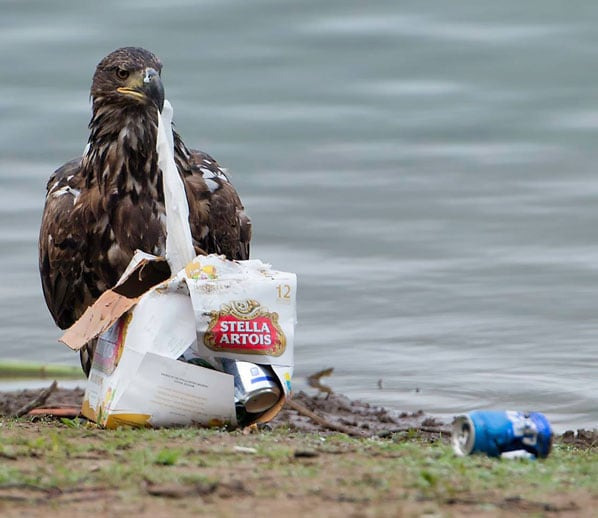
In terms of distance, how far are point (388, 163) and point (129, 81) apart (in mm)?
5944

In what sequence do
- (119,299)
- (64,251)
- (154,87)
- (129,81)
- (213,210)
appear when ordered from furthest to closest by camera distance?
(213,210) < (64,251) < (129,81) < (154,87) < (119,299)

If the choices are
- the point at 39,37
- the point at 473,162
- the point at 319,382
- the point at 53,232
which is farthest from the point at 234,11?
the point at 53,232

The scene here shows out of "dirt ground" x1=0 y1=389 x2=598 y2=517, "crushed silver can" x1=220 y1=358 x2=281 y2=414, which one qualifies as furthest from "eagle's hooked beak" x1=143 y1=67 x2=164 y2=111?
"dirt ground" x1=0 y1=389 x2=598 y2=517

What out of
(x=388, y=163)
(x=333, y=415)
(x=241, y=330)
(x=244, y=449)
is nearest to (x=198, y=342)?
(x=241, y=330)

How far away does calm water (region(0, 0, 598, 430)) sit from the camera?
9.12 m

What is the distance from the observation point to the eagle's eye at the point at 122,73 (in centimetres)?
652

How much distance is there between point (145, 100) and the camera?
21.1 feet

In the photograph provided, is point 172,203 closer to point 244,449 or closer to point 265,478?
point 244,449

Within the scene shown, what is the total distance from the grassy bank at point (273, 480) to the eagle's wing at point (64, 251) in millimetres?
1772

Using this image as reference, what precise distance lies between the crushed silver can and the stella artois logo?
6 cm

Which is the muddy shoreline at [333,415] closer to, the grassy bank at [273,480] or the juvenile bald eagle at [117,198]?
the juvenile bald eagle at [117,198]

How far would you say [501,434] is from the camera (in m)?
4.62

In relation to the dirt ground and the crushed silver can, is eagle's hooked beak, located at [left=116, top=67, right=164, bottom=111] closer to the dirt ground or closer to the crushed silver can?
the crushed silver can

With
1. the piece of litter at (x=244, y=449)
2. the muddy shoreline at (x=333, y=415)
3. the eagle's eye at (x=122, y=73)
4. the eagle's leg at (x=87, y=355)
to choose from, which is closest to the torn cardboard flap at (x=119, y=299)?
the muddy shoreline at (x=333, y=415)
